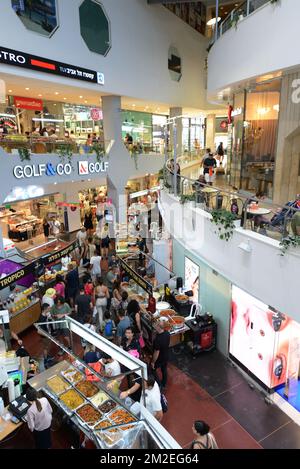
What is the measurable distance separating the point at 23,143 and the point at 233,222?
7745 millimetres

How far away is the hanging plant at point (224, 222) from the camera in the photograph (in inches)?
242

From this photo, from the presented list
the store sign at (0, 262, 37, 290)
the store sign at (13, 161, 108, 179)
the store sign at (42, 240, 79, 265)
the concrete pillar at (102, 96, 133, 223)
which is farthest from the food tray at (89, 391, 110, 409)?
the concrete pillar at (102, 96, 133, 223)

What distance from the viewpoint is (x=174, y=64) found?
1897 cm

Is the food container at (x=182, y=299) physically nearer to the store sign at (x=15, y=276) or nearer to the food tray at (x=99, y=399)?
the store sign at (x=15, y=276)

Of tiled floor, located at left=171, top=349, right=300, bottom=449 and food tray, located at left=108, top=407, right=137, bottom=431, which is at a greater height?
food tray, located at left=108, top=407, right=137, bottom=431

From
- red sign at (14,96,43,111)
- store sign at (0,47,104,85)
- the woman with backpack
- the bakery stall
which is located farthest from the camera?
red sign at (14,96,43,111)

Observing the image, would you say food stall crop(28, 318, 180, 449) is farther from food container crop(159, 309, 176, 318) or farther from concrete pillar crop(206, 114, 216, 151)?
concrete pillar crop(206, 114, 216, 151)

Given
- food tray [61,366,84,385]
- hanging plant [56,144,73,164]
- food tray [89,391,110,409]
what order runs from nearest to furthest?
food tray [89,391,110,409] < food tray [61,366,84,385] < hanging plant [56,144,73,164]

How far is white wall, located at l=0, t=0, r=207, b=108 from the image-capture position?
34.8ft

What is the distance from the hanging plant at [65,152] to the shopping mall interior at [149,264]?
0.09m

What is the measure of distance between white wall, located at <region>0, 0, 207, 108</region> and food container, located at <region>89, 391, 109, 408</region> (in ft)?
31.1

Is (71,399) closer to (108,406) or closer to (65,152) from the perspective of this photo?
(108,406)

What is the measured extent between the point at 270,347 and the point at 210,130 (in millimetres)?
21477
